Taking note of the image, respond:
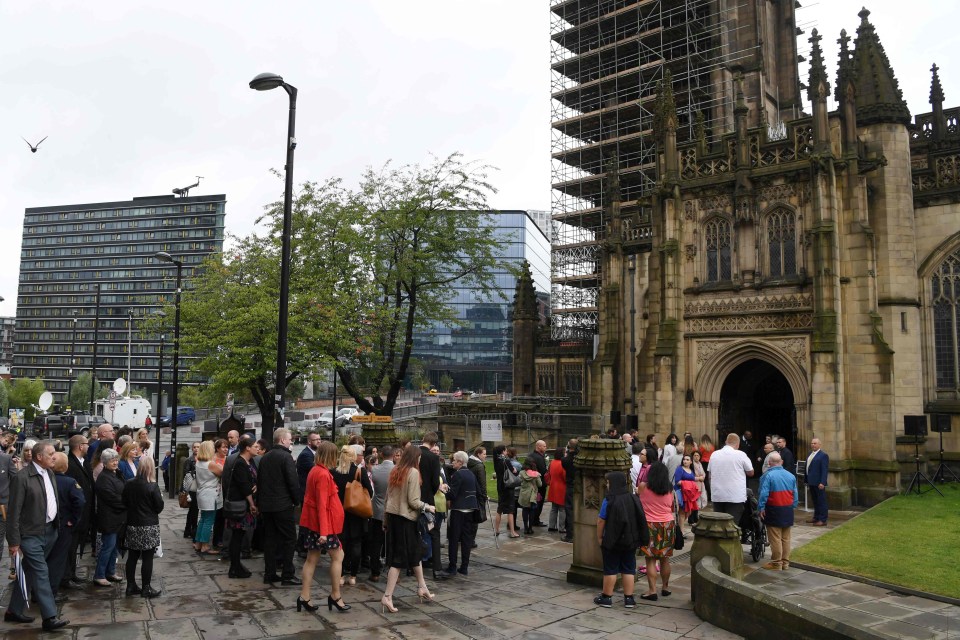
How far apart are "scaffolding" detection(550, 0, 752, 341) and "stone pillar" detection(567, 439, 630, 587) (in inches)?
1081

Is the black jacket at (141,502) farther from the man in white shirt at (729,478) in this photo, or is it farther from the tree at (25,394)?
the tree at (25,394)

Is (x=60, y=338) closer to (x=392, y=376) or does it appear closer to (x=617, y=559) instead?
(x=392, y=376)

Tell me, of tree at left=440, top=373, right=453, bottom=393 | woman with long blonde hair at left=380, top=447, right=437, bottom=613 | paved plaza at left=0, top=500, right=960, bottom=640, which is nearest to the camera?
paved plaza at left=0, top=500, right=960, bottom=640

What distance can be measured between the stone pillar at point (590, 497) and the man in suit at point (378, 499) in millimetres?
2569

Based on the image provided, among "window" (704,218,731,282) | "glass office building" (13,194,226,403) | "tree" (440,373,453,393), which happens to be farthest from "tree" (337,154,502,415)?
"glass office building" (13,194,226,403)

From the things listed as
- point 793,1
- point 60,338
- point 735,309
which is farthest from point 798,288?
point 60,338

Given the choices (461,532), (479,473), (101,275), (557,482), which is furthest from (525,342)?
(101,275)

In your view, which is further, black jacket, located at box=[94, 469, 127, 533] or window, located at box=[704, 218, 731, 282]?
window, located at box=[704, 218, 731, 282]

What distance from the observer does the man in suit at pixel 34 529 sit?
6582 mm

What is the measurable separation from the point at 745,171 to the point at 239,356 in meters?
16.3

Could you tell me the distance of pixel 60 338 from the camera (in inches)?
4141

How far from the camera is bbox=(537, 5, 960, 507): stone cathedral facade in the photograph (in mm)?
18469

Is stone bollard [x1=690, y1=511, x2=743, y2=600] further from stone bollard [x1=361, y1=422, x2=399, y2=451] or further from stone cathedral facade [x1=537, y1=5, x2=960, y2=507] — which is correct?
stone cathedral facade [x1=537, y1=5, x2=960, y2=507]

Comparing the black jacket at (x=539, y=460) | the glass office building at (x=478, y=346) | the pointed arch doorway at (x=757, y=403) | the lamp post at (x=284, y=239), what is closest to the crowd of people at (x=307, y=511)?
the lamp post at (x=284, y=239)
